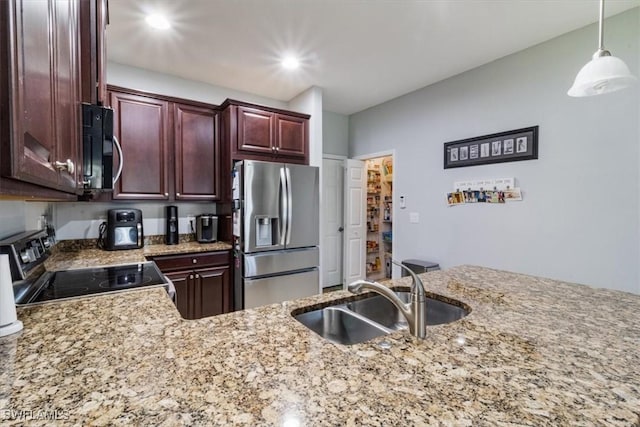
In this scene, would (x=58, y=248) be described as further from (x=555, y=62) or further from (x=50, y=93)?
(x=555, y=62)

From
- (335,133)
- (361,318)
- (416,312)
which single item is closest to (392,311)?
(361,318)

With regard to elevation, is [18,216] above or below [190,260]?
above

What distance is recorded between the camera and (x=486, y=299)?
1.23 metres

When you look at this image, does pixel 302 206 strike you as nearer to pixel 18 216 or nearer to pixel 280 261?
pixel 280 261

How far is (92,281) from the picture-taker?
5.00 feet

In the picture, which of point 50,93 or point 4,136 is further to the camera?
point 50,93

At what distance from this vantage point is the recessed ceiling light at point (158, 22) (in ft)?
7.12

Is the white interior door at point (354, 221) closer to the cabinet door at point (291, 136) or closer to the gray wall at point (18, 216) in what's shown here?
the cabinet door at point (291, 136)

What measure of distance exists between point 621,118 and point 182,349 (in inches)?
120

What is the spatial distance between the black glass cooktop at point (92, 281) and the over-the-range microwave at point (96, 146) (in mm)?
483

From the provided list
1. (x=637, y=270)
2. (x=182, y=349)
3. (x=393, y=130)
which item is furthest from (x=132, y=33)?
(x=637, y=270)

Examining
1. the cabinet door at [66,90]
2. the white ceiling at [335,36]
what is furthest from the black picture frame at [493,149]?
the cabinet door at [66,90]

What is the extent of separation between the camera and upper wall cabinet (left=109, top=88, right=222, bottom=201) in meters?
2.70

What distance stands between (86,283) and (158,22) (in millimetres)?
1942
